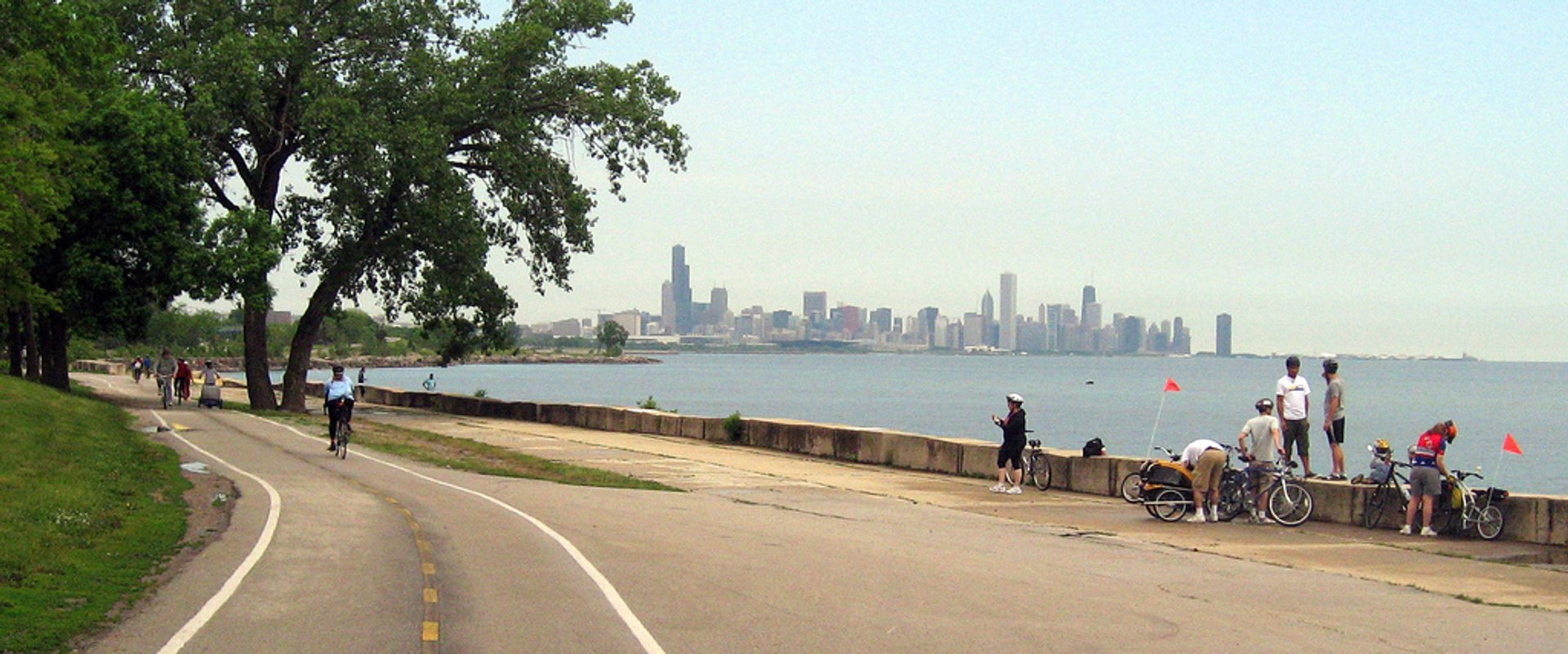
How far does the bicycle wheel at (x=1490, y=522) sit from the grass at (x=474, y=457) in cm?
1147

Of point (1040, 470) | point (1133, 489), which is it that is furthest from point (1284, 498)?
point (1040, 470)

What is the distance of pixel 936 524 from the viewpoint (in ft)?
59.1

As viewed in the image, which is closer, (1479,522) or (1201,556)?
(1201,556)

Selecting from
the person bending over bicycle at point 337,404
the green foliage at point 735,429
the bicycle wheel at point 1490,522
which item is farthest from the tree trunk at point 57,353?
the bicycle wheel at point 1490,522

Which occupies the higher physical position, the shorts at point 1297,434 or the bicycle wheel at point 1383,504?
the shorts at point 1297,434

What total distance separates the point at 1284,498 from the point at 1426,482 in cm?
183

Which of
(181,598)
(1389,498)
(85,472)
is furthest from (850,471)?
(181,598)

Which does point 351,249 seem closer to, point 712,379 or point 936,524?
point 936,524

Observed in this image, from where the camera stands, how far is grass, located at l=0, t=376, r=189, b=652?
9.68 meters

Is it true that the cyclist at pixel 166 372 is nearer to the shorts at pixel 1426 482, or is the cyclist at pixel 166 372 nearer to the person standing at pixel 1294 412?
the person standing at pixel 1294 412

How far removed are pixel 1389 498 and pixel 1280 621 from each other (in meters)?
8.19

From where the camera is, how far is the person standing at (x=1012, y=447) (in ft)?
72.0

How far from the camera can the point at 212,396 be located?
1772 inches

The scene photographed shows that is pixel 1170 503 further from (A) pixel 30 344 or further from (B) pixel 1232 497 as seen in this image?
(A) pixel 30 344
